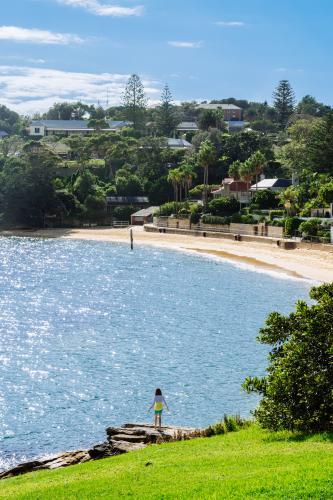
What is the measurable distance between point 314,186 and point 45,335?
191 ft

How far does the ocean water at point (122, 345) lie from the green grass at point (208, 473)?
709cm

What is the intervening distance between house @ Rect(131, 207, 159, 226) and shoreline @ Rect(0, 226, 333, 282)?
3.42 m

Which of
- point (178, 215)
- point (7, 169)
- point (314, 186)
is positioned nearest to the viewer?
point (314, 186)

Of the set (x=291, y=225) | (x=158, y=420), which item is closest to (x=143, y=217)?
(x=291, y=225)

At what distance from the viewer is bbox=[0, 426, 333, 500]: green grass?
47.9 feet

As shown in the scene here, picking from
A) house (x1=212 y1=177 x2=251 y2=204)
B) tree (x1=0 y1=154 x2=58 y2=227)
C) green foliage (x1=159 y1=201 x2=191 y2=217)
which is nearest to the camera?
A: house (x1=212 y1=177 x2=251 y2=204)

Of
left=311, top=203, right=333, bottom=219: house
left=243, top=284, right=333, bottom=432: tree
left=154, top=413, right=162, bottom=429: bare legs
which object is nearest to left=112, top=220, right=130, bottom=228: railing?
left=311, top=203, right=333, bottom=219: house

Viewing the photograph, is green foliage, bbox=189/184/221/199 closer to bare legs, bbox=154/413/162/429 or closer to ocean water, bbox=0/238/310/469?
ocean water, bbox=0/238/310/469

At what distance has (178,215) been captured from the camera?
117 m

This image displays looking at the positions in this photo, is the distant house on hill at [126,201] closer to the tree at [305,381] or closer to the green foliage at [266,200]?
the green foliage at [266,200]

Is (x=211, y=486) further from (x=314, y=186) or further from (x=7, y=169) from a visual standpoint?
(x=7, y=169)

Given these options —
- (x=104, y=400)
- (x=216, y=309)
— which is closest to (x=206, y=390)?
(x=104, y=400)

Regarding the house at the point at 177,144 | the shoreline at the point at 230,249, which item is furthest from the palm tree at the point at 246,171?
the house at the point at 177,144

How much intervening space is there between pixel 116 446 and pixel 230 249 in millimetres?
70308
